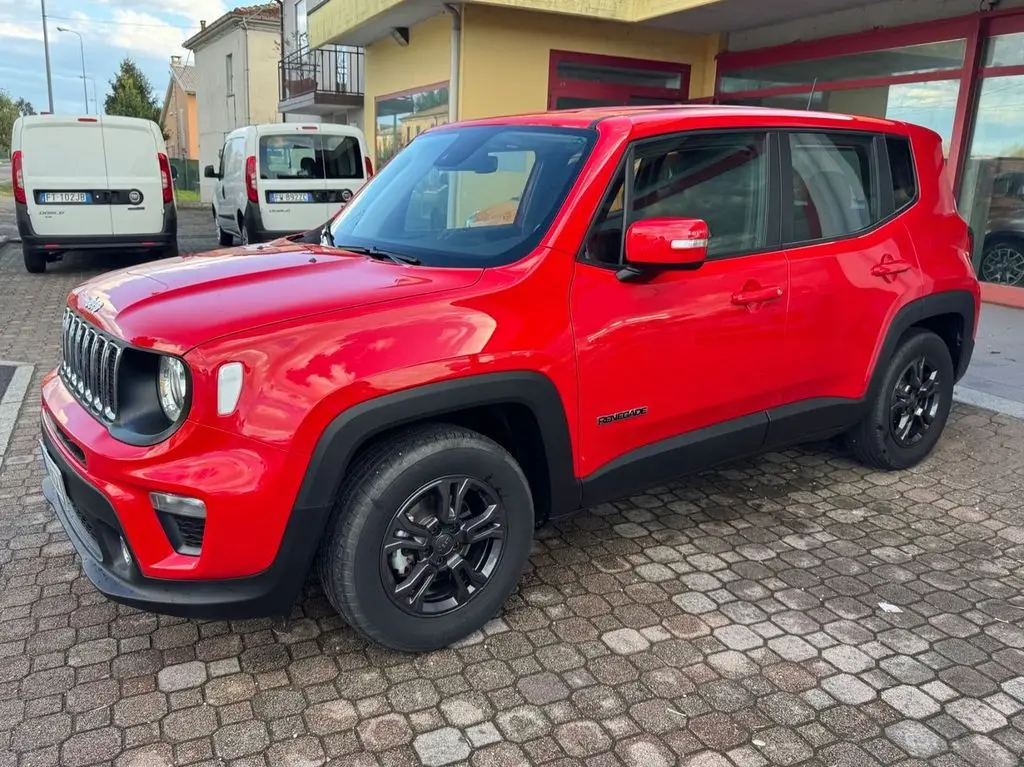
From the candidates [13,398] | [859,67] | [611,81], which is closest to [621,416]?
[13,398]

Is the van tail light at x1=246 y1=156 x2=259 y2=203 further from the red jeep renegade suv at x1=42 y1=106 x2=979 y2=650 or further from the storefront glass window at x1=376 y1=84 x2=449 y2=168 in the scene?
the red jeep renegade suv at x1=42 y1=106 x2=979 y2=650

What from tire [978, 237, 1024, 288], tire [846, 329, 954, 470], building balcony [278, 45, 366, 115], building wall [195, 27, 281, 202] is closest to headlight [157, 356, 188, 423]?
tire [846, 329, 954, 470]

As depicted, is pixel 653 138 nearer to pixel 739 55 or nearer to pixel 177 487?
pixel 177 487

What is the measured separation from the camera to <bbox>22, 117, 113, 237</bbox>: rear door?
420 inches

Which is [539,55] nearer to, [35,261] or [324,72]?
[35,261]

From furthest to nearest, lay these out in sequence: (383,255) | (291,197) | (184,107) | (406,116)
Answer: (184,107), (406,116), (291,197), (383,255)

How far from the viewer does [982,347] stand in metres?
7.33

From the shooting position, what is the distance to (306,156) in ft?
39.6

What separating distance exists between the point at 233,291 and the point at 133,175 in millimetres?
9521

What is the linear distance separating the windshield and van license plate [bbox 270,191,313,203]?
27.6 feet

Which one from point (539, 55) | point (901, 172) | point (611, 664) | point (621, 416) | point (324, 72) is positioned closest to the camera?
point (611, 664)

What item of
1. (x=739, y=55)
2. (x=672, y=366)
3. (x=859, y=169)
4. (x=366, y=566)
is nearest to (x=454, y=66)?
(x=739, y=55)

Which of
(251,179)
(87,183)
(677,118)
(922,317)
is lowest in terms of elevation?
(922,317)

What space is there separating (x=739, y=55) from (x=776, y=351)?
9991 millimetres
